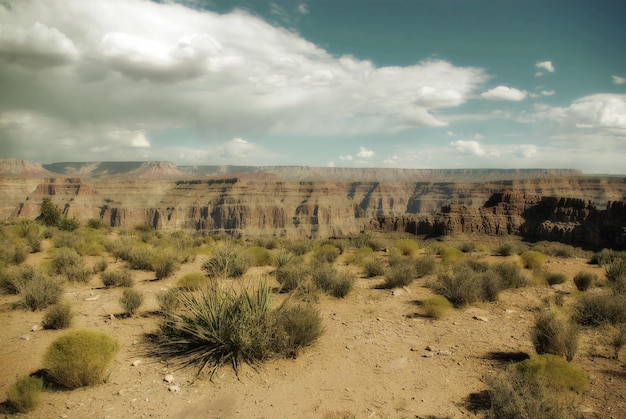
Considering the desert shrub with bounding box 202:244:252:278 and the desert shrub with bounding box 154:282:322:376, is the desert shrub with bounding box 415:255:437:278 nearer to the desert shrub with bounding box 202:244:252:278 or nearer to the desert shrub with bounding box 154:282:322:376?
the desert shrub with bounding box 202:244:252:278

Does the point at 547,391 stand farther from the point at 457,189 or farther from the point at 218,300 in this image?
the point at 457,189

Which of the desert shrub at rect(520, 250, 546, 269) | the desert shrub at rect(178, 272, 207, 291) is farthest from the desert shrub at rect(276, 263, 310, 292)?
the desert shrub at rect(520, 250, 546, 269)

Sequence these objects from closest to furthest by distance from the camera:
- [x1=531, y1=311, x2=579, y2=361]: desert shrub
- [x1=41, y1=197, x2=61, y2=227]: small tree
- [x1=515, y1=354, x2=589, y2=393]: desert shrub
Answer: [x1=515, y1=354, x2=589, y2=393]: desert shrub → [x1=531, y1=311, x2=579, y2=361]: desert shrub → [x1=41, y1=197, x2=61, y2=227]: small tree

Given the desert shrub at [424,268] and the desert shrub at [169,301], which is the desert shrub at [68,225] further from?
the desert shrub at [424,268]

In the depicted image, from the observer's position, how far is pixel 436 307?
296 inches

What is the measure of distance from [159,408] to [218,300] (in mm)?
1854

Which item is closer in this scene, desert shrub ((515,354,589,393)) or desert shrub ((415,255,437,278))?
desert shrub ((515,354,589,393))

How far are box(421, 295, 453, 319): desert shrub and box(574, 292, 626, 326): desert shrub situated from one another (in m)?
2.38

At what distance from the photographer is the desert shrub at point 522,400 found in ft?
11.6

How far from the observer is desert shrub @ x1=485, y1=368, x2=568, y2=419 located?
3529mm

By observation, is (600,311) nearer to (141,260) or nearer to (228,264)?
(228,264)

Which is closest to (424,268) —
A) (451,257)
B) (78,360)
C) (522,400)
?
(451,257)

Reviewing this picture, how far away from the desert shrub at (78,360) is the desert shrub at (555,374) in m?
5.58

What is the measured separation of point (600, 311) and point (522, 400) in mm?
4554
